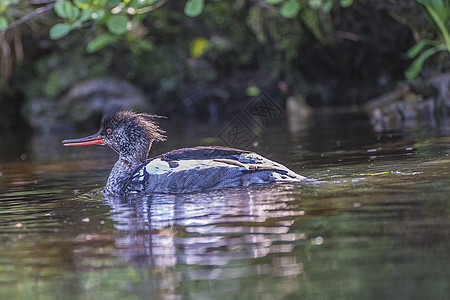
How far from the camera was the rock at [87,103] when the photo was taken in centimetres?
1723

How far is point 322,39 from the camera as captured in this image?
15945mm

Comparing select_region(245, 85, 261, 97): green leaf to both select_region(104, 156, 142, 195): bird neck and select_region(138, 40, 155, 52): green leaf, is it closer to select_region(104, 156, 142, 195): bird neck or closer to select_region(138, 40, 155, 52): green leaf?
select_region(138, 40, 155, 52): green leaf

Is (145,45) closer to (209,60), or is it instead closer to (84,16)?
(209,60)

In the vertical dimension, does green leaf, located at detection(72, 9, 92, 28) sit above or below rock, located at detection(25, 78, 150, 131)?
above

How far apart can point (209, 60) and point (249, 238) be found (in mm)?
13866

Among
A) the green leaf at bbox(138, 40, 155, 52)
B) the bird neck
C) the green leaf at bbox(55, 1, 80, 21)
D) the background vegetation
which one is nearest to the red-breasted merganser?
the bird neck

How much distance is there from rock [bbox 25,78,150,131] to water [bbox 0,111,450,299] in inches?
379

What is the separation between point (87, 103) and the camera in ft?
56.8

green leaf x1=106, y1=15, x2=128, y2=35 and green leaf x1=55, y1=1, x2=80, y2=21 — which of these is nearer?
green leaf x1=55, y1=1, x2=80, y2=21

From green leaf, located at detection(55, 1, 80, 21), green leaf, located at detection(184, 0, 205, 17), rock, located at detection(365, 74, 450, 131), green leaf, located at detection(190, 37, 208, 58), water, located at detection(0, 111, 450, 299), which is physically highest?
green leaf, located at detection(190, 37, 208, 58)

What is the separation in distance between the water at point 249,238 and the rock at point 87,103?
31.5 ft

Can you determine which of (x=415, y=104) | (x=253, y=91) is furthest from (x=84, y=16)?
(x=253, y=91)

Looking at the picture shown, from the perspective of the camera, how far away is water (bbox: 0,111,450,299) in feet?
11.1

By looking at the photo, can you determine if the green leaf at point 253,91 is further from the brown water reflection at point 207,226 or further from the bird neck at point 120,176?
the brown water reflection at point 207,226
